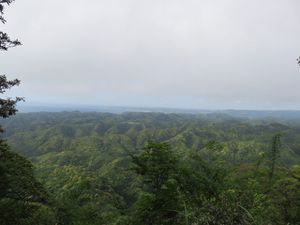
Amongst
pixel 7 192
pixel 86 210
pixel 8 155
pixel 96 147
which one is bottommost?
pixel 96 147

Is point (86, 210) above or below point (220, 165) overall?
below

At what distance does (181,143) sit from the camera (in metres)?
188

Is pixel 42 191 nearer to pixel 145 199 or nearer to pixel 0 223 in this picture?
pixel 0 223

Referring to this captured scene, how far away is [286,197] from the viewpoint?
28484 mm

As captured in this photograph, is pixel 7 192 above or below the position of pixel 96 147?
above

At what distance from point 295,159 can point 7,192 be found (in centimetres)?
16623

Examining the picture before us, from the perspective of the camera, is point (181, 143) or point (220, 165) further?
point (181, 143)

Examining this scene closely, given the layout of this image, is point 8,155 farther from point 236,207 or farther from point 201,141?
point 201,141

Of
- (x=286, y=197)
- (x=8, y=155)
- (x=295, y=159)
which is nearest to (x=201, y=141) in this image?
(x=295, y=159)

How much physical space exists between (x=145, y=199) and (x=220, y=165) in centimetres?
885

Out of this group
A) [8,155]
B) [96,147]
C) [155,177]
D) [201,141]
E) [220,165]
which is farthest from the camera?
[201,141]

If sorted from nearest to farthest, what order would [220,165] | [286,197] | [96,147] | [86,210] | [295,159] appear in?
[86,210] < [220,165] < [286,197] < [295,159] < [96,147]

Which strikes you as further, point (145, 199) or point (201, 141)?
point (201, 141)

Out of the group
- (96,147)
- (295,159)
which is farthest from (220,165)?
(96,147)
